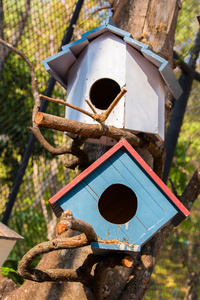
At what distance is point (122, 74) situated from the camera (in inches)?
85.1

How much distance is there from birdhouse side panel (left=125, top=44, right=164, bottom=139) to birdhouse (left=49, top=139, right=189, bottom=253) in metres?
0.35

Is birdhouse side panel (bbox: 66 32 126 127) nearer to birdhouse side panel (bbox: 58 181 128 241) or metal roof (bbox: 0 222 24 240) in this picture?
birdhouse side panel (bbox: 58 181 128 241)

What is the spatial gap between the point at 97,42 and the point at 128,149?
0.85m

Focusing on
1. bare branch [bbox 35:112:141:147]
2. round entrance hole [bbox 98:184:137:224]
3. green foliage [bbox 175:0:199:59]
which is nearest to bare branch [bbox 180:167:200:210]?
round entrance hole [bbox 98:184:137:224]

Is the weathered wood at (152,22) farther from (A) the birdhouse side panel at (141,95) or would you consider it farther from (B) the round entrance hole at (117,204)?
(B) the round entrance hole at (117,204)

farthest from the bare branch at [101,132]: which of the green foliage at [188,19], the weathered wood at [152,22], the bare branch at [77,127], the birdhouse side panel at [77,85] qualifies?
the green foliage at [188,19]

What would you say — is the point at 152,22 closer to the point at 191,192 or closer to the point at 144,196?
the point at 191,192

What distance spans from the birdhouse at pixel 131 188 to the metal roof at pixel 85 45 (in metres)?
0.68

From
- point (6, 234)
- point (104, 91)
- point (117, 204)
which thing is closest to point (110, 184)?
point (117, 204)

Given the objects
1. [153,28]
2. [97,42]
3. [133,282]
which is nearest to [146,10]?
[153,28]

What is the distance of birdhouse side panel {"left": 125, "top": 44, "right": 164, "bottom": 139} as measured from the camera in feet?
6.95

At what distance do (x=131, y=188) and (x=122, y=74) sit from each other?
711 mm

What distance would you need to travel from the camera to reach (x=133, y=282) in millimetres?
2010

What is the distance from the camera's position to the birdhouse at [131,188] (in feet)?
5.60
